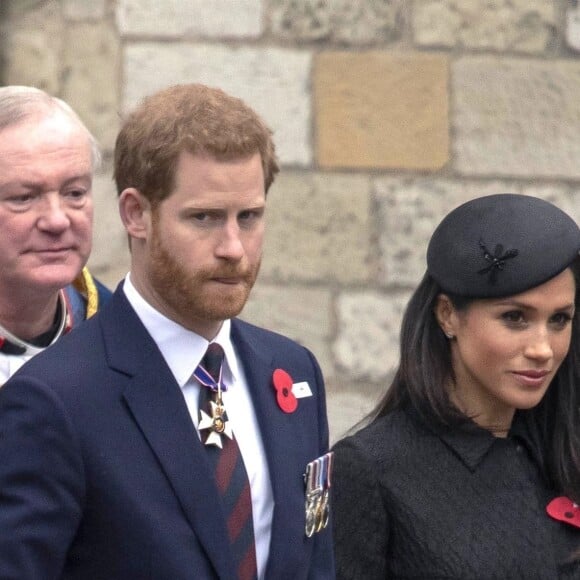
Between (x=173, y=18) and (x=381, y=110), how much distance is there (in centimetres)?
72

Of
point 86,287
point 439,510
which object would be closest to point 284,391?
point 439,510

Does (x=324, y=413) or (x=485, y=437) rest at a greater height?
(x=324, y=413)

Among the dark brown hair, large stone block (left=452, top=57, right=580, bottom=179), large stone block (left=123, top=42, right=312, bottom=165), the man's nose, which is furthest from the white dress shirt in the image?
large stone block (left=452, top=57, right=580, bottom=179)

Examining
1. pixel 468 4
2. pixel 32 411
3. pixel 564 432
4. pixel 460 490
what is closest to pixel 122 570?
pixel 32 411

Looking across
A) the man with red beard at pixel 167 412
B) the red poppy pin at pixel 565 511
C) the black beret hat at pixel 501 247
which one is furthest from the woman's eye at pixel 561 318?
the man with red beard at pixel 167 412

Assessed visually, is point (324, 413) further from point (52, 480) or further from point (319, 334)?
point (319, 334)

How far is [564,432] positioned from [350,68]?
2113 mm

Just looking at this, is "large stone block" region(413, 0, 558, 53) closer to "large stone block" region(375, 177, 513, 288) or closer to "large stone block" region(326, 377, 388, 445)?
"large stone block" region(375, 177, 513, 288)

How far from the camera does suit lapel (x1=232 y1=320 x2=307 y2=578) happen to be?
8.82 ft

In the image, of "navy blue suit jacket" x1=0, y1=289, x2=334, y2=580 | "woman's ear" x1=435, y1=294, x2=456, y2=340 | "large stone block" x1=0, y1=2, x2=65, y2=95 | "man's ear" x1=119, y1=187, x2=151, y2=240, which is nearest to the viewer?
"navy blue suit jacket" x1=0, y1=289, x2=334, y2=580

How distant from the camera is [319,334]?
534cm

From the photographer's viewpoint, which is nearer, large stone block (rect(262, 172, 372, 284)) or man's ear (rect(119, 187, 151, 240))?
man's ear (rect(119, 187, 151, 240))

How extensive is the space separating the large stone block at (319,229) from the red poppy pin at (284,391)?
2442 millimetres

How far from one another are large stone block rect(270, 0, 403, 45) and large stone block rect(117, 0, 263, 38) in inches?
7.0
